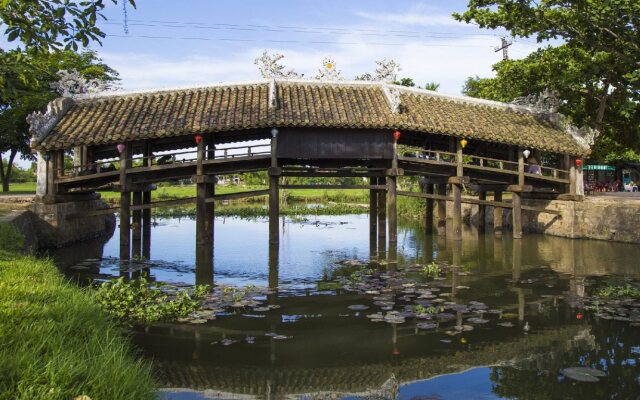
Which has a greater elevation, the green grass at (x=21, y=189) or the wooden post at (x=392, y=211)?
the green grass at (x=21, y=189)

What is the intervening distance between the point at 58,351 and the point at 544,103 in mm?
20552

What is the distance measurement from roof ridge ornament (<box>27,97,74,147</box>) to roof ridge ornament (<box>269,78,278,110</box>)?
656 cm

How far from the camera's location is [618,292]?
33.4 ft

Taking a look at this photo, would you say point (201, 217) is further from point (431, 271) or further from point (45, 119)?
point (431, 271)

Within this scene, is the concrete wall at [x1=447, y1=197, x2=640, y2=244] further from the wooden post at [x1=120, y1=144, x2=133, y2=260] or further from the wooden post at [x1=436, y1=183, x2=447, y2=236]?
the wooden post at [x1=120, y1=144, x2=133, y2=260]

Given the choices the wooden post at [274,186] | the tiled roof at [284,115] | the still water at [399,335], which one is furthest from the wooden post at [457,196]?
the wooden post at [274,186]

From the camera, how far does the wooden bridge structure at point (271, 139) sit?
16.5 metres

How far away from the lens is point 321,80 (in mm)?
18750

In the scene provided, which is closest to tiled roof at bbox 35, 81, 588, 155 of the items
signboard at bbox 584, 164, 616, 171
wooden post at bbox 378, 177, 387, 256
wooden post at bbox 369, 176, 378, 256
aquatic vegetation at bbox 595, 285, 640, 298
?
wooden post at bbox 369, 176, 378, 256

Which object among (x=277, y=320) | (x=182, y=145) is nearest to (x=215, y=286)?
(x=277, y=320)

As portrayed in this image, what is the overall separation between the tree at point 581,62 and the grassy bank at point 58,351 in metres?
10.4

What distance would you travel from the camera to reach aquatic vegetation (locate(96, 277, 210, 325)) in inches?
326

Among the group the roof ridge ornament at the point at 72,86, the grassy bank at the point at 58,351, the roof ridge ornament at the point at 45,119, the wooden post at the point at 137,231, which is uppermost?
the roof ridge ornament at the point at 72,86

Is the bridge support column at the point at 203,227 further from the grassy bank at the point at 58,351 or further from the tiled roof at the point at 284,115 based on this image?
the grassy bank at the point at 58,351
